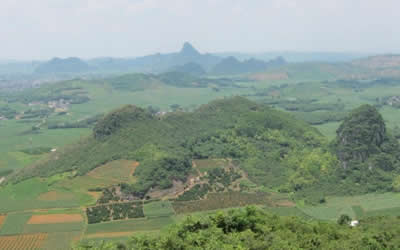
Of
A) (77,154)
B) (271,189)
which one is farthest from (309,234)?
(77,154)

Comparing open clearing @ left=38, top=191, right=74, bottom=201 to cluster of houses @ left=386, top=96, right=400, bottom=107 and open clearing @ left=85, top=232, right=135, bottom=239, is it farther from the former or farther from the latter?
cluster of houses @ left=386, top=96, right=400, bottom=107

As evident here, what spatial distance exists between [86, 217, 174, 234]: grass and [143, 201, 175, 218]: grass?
117 centimetres

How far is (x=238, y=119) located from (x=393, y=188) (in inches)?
1381

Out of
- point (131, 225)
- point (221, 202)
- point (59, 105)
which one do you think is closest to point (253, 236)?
point (131, 225)

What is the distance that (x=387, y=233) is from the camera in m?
34.2

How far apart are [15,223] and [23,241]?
5504 millimetres

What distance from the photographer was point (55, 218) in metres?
52.3

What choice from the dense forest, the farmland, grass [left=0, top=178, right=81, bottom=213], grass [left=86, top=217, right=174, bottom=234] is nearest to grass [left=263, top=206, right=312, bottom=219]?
the farmland

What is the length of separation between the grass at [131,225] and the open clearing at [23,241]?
17.7 ft

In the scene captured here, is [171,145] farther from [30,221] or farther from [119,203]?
[30,221]

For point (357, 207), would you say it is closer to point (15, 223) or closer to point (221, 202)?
point (221, 202)

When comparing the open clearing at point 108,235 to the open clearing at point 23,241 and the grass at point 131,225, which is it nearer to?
the grass at point 131,225

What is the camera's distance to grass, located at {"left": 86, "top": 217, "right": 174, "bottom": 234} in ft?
160

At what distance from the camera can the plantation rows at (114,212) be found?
51.6 m
